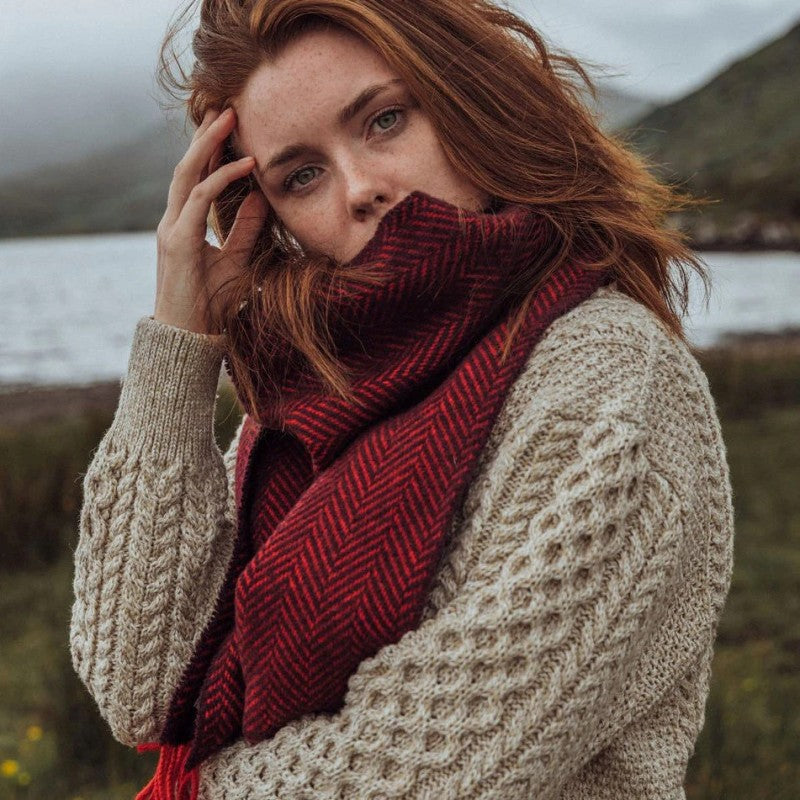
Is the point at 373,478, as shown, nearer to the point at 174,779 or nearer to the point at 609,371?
the point at 609,371

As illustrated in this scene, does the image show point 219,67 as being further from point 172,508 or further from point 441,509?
point 441,509

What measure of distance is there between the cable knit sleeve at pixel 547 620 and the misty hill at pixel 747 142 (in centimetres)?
3592

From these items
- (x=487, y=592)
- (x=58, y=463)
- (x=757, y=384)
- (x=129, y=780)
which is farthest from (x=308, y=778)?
(x=757, y=384)

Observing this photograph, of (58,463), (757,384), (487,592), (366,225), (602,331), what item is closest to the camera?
(487,592)

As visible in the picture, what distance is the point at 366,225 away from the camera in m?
1.57

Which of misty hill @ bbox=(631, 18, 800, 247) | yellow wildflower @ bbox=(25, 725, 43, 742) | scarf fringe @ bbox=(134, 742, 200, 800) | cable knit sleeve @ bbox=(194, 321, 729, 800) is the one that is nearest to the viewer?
cable knit sleeve @ bbox=(194, 321, 729, 800)

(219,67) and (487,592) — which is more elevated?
(219,67)

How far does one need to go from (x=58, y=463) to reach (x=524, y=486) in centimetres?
513

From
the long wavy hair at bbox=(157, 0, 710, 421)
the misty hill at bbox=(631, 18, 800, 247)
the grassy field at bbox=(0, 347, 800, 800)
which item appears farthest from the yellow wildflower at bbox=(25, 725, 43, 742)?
the misty hill at bbox=(631, 18, 800, 247)

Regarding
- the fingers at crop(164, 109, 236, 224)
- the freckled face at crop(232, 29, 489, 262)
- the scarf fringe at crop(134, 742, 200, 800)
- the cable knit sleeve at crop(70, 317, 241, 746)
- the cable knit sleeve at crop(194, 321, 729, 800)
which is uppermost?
the freckled face at crop(232, 29, 489, 262)

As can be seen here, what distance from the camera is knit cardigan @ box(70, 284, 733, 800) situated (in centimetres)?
119

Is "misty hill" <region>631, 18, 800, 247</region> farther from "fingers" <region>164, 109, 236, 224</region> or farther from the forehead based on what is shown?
the forehead

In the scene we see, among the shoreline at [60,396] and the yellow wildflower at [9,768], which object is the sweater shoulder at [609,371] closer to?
the yellow wildflower at [9,768]

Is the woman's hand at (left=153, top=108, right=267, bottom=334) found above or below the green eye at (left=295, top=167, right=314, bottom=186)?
below
